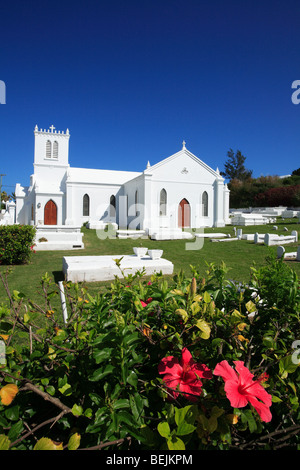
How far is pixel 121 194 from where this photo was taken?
32.3 metres

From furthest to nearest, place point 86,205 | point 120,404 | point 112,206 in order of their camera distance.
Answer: point 112,206 → point 86,205 → point 120,404

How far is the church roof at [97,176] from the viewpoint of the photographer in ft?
103

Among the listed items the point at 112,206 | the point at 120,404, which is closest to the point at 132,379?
the point at 120,404

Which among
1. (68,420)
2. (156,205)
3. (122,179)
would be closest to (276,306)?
(68,420)

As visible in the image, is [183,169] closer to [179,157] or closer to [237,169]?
[179,157]

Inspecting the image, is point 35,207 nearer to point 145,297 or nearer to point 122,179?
point 122,179

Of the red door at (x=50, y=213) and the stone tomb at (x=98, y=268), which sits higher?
the red door at (x=50, y=213)

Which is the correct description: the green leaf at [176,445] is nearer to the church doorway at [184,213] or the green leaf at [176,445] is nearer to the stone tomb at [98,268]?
the stone tomb at [98,268]

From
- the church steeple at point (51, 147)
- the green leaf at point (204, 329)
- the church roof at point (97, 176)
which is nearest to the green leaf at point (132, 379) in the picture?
the green leaf at point (204, 329)

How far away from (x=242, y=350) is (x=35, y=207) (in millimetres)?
29909

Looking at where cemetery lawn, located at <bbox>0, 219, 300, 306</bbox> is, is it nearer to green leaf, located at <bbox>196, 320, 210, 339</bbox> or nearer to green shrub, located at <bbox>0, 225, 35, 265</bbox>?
green shrub, located at <bbox>0, 225, 35, 265</bbox>

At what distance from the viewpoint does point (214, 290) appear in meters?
1.83

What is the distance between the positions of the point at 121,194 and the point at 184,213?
8138mm

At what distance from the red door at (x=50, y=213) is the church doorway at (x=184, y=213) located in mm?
13267
